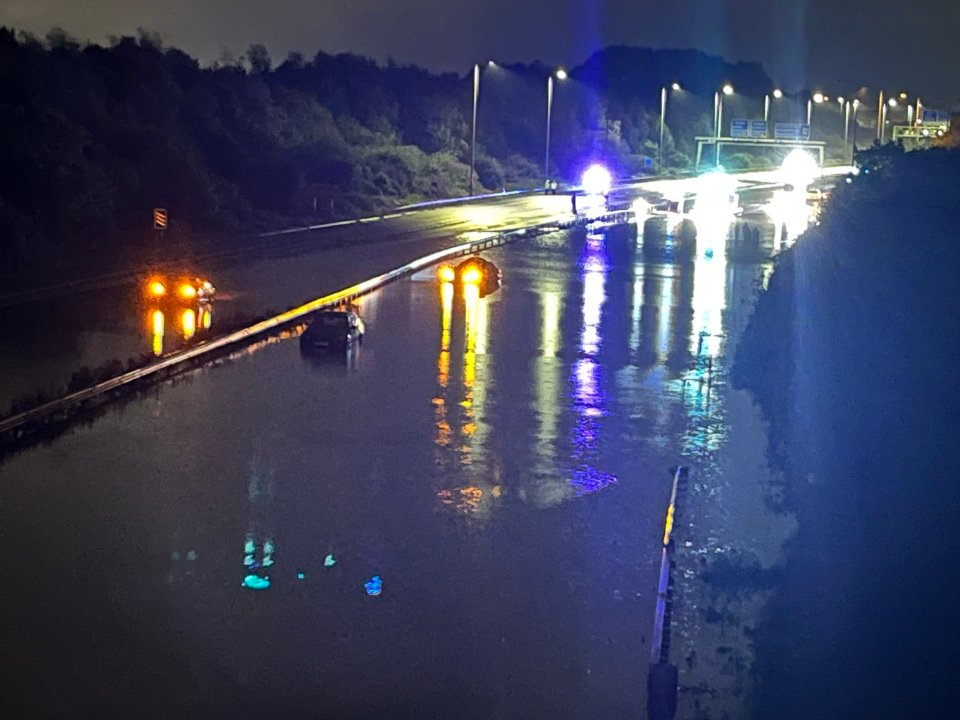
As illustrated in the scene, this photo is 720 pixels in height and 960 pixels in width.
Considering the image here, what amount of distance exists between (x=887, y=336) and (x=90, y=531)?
8942 mm

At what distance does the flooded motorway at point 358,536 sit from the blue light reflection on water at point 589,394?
0.09 metres

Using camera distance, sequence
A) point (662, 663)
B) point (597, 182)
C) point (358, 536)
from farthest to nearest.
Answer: point (597, 182), point (358, 536), point (662, 663)

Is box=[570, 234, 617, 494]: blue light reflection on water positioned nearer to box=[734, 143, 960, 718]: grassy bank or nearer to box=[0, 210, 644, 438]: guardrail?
box=[734, 143, 960, 718]: grassy bank

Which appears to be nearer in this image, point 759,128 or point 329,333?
point 329,333

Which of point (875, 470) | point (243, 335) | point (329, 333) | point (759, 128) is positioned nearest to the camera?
point (875, 470)

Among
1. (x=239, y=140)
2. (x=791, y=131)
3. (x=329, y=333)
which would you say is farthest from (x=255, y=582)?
(x=791, y=131)

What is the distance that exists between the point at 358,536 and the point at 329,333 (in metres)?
14.0

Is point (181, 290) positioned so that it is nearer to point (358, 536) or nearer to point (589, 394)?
point (589, 394)

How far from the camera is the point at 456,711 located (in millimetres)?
11133

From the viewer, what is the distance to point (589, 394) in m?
26.5

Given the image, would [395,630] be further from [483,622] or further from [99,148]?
[99,148]

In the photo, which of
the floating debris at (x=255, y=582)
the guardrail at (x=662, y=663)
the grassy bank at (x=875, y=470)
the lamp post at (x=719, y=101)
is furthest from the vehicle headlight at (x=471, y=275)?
the lamp post at (x=719, y=101)

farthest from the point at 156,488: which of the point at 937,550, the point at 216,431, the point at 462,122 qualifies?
the point at 462,122

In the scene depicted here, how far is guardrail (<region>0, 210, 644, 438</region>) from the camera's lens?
2242cm
